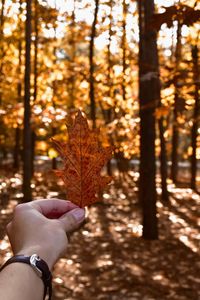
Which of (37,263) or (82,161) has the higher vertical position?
(82,161)

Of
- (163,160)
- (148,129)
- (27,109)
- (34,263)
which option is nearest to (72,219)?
(34,263)

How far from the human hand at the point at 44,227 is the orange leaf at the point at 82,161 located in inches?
2.2

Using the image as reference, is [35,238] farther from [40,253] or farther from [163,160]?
[163,160]

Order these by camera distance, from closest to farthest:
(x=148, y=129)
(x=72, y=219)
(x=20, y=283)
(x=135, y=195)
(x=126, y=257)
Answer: (x=20, y=283), (x=72, y=219), (x=126, y=257), (x=148, y=129), (x=135, y=195)

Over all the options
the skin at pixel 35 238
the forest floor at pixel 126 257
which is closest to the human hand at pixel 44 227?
the skin at pixel 35 238

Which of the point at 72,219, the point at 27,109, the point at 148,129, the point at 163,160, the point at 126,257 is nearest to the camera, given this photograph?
the point at 72,219

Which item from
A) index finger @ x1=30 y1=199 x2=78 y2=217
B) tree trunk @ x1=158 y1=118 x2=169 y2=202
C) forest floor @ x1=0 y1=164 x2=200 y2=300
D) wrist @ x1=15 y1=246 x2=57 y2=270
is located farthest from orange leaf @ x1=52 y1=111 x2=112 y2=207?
tree trunk @ x1=158 y1=118 x2=169 y2=202

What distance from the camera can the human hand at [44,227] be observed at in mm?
1273

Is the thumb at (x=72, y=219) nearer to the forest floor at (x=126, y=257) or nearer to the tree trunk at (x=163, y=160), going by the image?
the forest floor at (x=126, y=257)

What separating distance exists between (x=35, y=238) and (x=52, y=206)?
0.20m

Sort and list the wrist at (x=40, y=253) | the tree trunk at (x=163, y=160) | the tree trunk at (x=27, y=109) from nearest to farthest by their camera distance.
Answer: the wrist at (x=40, y=253) → the tree trunk at (x=27, y=109) → the tree trunk at (x=163, y=160)

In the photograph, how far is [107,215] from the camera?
37.7 ft

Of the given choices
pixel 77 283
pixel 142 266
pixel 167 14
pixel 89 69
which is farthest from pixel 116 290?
pixel 89 69

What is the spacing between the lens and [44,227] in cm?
132
